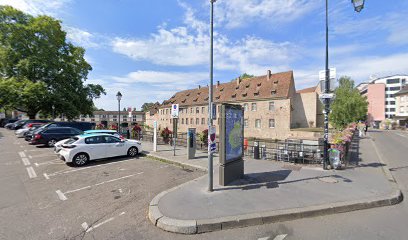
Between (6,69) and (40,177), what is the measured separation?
26.9 metres

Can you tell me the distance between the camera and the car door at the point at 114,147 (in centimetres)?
1068

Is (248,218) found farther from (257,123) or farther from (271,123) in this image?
(257,123)

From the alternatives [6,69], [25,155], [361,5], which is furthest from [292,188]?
[6,69]

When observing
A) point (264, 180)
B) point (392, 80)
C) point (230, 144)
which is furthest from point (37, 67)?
point (392, 80)

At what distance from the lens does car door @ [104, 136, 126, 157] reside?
1068cm

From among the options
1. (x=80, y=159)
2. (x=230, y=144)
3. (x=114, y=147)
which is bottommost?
(x=80, y=159)

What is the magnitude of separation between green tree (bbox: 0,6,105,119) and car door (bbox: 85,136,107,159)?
1979cm

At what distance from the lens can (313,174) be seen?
7.60m

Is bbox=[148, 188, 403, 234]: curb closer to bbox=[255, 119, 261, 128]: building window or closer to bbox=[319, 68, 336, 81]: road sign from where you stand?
bbox=[319, 68, 336, 81]: road sign

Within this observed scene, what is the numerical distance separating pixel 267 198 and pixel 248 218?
4.12 ft

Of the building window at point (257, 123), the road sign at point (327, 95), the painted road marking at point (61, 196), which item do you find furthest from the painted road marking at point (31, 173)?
the building window at point (257, 123)

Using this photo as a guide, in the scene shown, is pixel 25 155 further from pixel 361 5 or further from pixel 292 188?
pixel 361 5

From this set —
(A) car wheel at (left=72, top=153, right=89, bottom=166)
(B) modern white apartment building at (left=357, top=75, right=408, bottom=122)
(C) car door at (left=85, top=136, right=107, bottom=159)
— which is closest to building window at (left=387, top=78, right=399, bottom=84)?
(B) modern white apartment building at (left=357, top=75, right=408, bottom=122)

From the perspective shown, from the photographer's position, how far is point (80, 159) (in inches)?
384
